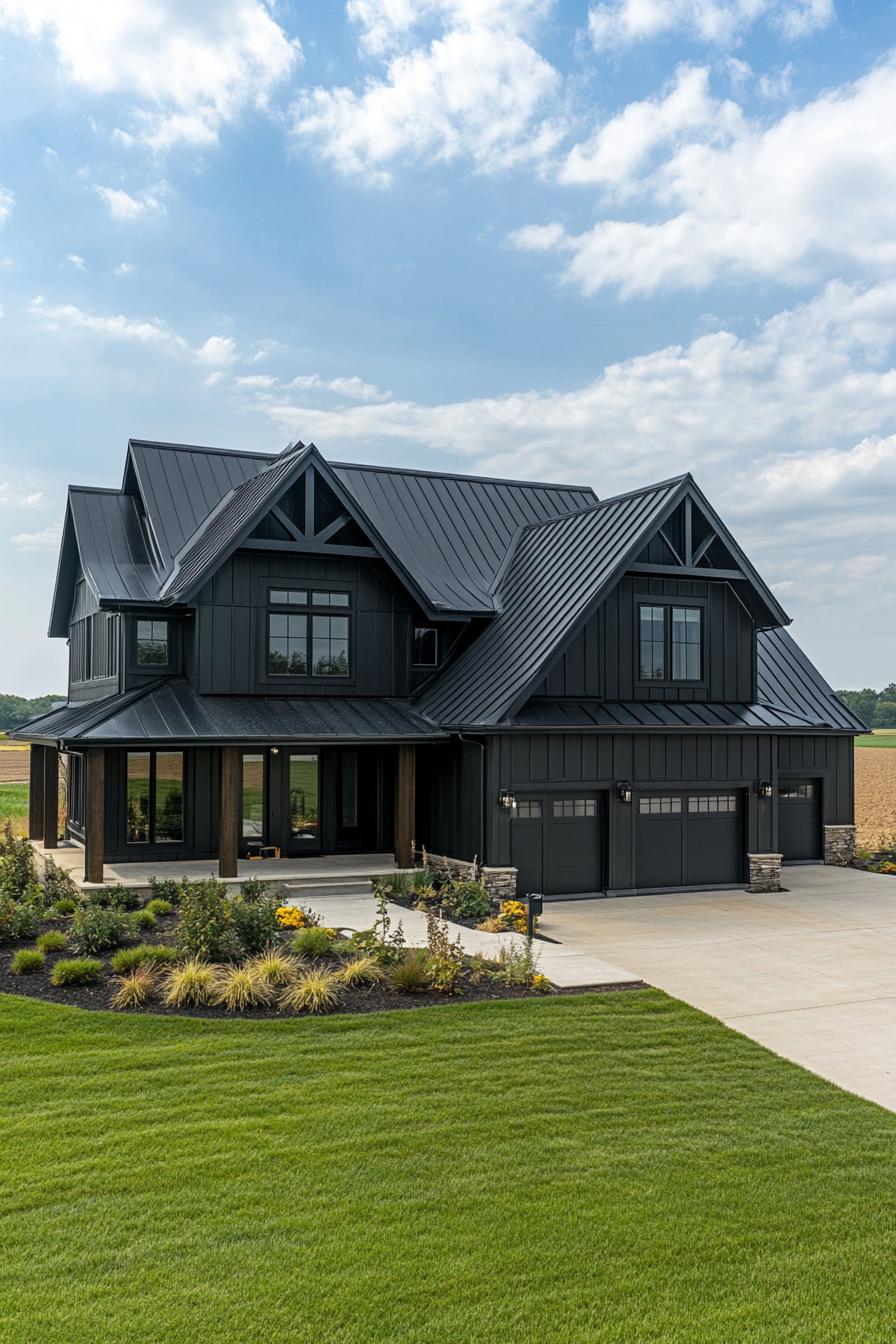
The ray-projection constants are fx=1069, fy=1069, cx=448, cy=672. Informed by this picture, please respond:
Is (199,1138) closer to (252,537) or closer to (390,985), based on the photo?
(390,985)

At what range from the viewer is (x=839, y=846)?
74.4 ft

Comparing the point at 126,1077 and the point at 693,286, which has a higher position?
the point at 693,286

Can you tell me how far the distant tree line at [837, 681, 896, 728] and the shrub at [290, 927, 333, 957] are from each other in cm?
10718

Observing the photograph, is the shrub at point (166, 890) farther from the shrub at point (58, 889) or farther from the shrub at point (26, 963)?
the shrub at point (26, 963)

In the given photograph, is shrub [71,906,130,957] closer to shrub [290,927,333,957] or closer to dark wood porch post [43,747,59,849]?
shrub [290,927,333,957]

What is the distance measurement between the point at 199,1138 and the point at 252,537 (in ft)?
45.2

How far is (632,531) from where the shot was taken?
1942cm

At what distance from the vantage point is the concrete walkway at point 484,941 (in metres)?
11.8

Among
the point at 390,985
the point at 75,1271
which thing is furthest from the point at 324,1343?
the point at 390,985

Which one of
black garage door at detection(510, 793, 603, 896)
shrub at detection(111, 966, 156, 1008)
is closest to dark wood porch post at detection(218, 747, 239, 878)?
black garage door at detection(510, 793, 603, 896)

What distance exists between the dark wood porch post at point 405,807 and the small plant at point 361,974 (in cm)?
761

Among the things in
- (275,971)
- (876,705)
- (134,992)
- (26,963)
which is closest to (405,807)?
(275,971)

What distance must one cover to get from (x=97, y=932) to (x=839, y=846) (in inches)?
638

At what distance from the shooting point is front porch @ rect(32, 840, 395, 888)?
57.7 ft
